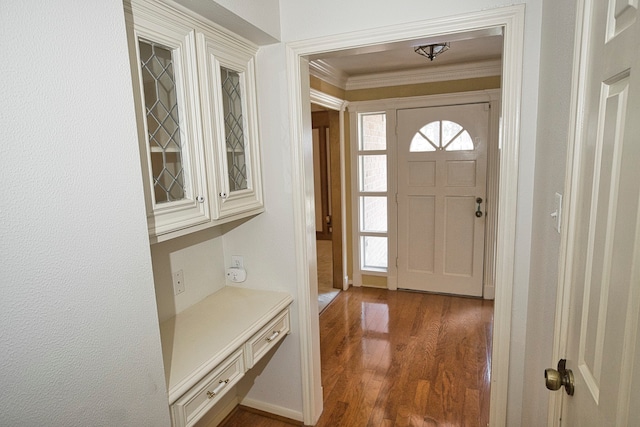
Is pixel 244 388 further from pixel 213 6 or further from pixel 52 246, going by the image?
pixel 213 6

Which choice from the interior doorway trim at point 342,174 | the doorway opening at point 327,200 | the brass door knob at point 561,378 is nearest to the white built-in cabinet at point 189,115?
the brass door knob at point 561,378

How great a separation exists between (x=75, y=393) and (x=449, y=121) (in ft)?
11.7

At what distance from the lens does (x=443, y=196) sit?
12.6 feet

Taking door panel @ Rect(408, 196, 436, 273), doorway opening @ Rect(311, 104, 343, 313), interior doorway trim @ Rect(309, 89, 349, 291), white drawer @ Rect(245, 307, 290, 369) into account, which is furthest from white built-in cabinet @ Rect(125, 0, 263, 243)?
door panel @ Rect(408, 196, 436, 273)

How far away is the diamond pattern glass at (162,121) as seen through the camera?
1.39m

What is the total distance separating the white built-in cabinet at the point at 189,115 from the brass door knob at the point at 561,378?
1321 mm

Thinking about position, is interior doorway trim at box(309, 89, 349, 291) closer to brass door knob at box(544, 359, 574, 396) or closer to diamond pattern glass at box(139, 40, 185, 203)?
diamond pattern glass at box(139, 40, 185, 203)

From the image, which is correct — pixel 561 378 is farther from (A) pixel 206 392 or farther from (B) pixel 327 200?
(B) pixel 327 200

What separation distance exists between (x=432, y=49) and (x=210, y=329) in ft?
7.70

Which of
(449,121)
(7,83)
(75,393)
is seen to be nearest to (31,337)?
(75,393)

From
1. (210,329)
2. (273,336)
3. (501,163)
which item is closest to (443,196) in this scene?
(501,163)

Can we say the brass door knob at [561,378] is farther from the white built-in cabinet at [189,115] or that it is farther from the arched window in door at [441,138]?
the arched window in door at [441,138]

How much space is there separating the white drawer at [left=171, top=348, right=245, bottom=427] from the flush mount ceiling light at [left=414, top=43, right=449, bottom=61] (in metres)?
2.35

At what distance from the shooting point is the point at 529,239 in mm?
1652
